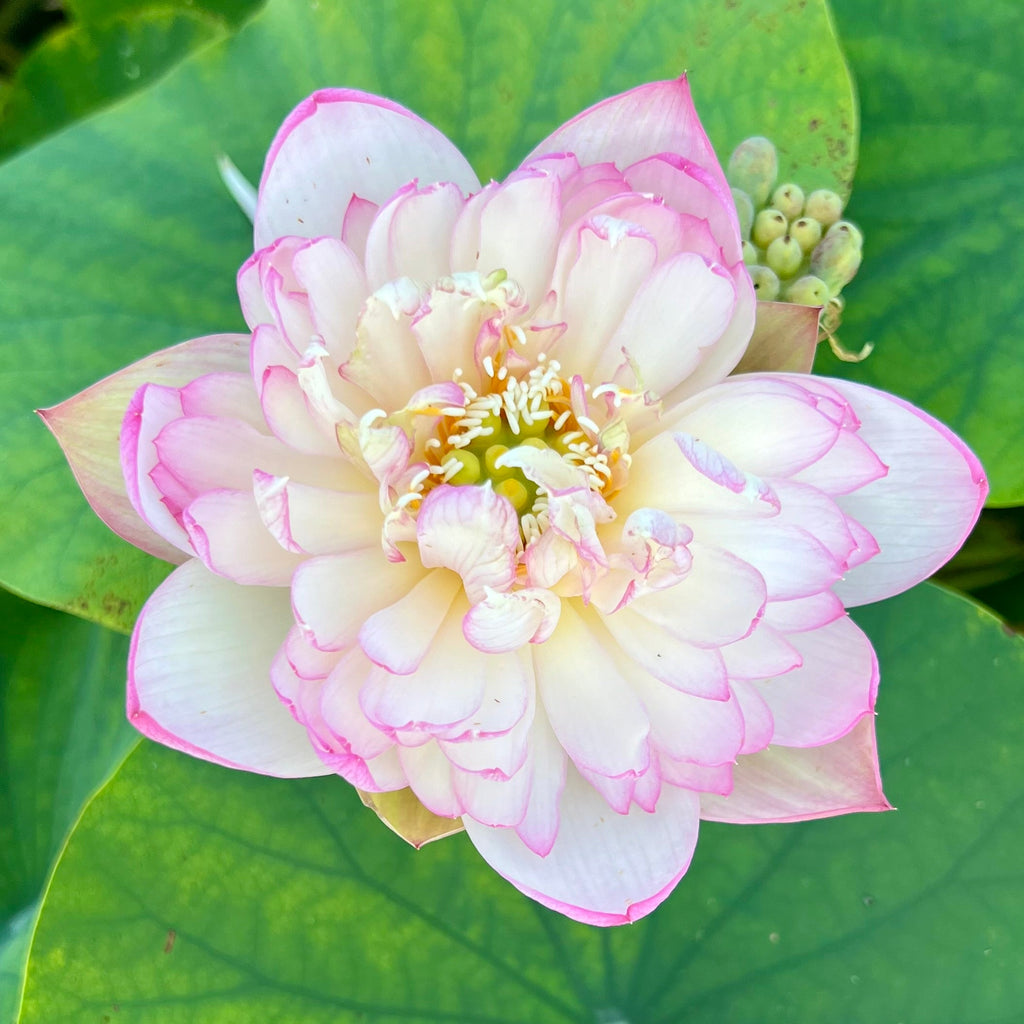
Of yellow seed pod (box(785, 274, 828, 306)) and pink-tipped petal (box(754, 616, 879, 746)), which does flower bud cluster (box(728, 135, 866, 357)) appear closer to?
yellow seed pod (box(785, 274, 828, 306))

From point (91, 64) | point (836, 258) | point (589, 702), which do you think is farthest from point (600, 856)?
point (91, 64)

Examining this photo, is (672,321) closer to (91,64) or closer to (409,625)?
(409,625)

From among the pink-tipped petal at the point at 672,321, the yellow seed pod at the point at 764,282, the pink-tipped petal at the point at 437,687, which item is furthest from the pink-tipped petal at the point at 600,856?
the yellow seed pod at the point at 764,282

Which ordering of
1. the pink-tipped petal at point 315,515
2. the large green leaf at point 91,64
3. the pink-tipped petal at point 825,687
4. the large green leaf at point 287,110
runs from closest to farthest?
1. the pink-tipped petal at point 315,515
2. the pink-tipped petal at point 825,687
3. the large green leaf at point 287,110
4. the large green leaf at point 91,64

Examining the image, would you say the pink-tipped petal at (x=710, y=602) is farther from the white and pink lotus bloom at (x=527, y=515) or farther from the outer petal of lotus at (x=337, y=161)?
the outer petal of lotus at (x=337, y=161)

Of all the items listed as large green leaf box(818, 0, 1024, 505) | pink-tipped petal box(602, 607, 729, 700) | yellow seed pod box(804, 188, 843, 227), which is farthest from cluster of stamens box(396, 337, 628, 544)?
large green leaf box(818, 0, 1024, 505)

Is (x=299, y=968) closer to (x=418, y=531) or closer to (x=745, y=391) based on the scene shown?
(x=418, y=531)

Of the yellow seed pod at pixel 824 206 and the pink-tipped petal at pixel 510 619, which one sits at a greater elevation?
the yellow seed pod at pixel 824 206
